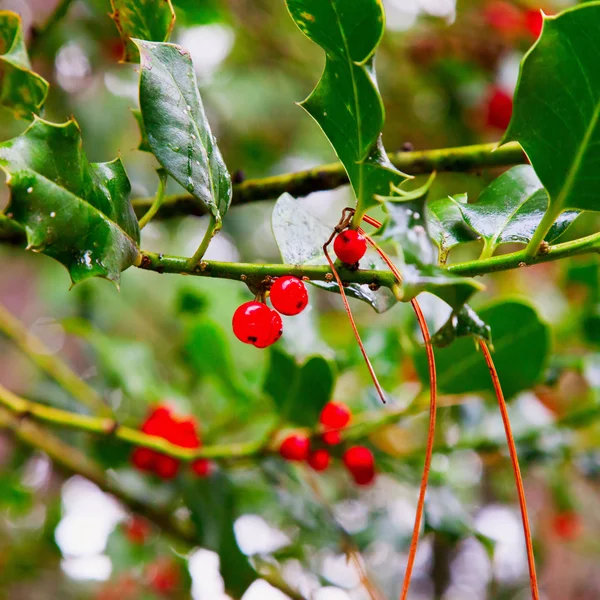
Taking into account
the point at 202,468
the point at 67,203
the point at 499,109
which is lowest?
the point at 67,203

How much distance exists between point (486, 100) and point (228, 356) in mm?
1116

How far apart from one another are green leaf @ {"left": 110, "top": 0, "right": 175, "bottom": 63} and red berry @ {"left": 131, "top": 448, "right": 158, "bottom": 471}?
0.69 m

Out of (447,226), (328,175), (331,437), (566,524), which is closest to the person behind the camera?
(447,226)

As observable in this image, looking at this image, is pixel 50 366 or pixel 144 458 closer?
pixel 144 458

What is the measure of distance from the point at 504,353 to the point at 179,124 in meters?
0.59

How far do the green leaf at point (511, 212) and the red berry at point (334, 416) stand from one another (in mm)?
483

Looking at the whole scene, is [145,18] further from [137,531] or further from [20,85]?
[137,531]

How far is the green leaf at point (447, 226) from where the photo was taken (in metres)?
0.55

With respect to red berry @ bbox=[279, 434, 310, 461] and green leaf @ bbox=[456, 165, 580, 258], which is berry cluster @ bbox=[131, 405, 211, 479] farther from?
green leaf @ bbox=[456, 165, 580, 258]

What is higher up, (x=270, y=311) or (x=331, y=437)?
(x=331, y=437)

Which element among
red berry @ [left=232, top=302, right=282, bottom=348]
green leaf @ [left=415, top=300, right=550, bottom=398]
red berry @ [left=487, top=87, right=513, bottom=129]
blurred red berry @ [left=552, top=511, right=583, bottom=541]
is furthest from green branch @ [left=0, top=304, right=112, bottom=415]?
blurred red berry @ [left=552, top=511, right=583, bottom=541]

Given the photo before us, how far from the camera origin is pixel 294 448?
3.19 feet

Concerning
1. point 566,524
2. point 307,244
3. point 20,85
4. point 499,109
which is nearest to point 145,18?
point 20,85

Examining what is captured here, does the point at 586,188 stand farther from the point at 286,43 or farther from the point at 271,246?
the point at 271,246
